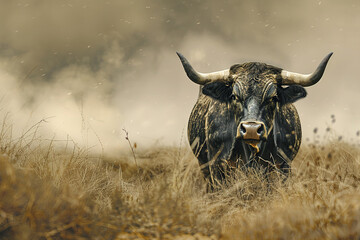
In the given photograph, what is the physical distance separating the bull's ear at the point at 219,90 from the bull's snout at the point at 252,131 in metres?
1.04

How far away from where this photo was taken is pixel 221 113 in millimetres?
6000

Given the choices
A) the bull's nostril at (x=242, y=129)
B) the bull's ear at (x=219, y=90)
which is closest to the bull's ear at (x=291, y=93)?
the bull's ear at (x=219, y=90)

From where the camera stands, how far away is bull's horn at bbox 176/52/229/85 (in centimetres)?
612

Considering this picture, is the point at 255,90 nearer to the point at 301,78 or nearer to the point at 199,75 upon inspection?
the point at 301,78

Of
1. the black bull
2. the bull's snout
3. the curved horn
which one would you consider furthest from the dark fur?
the bull's snout

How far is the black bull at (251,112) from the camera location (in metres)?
5.38

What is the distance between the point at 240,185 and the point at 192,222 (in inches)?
66.2

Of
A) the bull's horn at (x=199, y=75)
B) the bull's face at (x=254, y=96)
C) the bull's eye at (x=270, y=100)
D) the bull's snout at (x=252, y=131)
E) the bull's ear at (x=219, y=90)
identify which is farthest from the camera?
the bull's horn at (x=199, y=75)

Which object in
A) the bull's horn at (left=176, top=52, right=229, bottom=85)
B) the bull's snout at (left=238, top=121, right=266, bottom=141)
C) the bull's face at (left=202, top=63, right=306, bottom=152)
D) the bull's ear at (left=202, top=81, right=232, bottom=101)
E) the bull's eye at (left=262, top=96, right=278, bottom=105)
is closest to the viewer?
the bull's snout at (left=238, top=121, right=266, bottom=141)

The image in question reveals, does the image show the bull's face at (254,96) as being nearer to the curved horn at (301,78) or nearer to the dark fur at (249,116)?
the dark fur at (249,116)

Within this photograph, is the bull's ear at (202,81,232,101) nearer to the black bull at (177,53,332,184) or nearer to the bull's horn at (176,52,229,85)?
the black bull at (177,53,332,184)

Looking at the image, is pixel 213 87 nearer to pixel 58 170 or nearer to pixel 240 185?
pixel 240 185

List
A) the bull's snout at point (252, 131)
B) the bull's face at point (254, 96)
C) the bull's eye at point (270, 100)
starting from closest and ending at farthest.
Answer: the bull's snout at point (252, 131), the bull's face at point (254, 96), the bull's eye at point (270, 100)

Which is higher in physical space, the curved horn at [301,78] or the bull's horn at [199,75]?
the bull's horn at [199,75]
